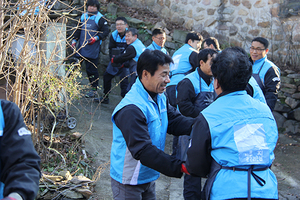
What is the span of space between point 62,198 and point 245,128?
254 centimetres

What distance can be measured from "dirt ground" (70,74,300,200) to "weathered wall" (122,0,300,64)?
2.51 metres

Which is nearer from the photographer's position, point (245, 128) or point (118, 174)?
point (245, 128)

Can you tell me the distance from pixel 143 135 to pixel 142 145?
7 centimetres

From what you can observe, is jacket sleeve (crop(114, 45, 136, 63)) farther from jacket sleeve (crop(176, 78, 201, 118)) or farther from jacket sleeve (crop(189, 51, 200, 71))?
jacket sleeve (crop(176, 78, 201, 118))

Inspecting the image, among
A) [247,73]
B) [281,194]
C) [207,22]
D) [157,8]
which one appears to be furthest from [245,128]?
[157,8]

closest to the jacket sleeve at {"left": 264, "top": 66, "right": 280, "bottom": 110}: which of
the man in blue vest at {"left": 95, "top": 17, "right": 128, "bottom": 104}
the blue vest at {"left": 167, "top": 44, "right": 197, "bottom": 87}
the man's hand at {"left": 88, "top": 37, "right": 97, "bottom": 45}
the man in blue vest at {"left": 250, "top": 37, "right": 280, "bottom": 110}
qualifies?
the man in blue vest at {"left": 250, "top": 37, "right": 280, "bottom": 110}

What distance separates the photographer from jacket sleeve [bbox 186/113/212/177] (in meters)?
2.00

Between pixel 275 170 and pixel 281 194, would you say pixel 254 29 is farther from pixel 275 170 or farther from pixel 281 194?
pixel 281 194

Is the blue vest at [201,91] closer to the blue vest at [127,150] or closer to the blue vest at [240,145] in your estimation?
the blue vest at [127,150]

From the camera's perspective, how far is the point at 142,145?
222cm

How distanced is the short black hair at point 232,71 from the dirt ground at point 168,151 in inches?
93.2

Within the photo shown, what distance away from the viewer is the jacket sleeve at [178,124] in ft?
8.98

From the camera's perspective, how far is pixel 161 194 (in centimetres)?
423

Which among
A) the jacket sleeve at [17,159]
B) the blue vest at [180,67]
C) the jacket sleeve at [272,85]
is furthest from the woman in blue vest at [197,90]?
the jacket sleeve at [17,159]
